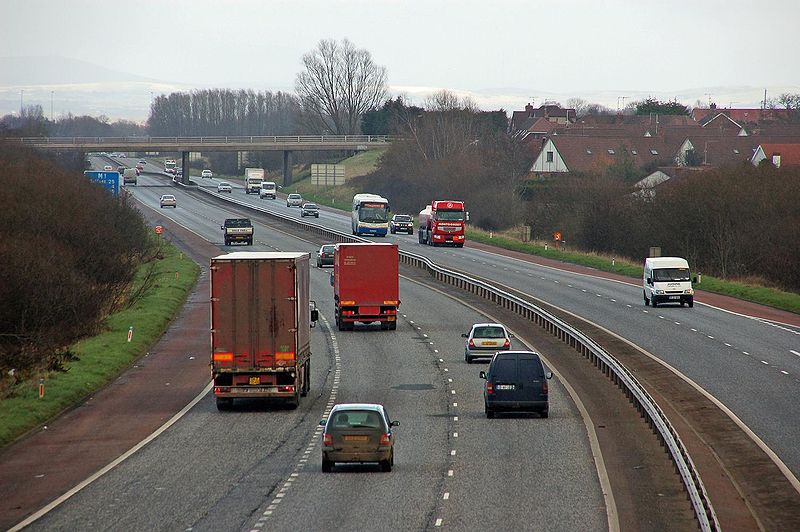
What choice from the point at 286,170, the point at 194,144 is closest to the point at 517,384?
the point at 194,144

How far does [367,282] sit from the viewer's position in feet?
184

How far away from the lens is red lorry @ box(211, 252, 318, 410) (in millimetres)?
36156

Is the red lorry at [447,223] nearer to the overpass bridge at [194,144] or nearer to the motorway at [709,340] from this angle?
the motorway at [709,340]

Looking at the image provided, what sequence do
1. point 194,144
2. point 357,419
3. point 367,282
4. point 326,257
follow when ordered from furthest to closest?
point 194,144, point 326,257, point 367,282, point 357,419

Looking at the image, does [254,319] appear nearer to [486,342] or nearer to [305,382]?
[305,382]

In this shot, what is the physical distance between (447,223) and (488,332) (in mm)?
57199

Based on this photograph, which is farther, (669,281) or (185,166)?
(185,166)

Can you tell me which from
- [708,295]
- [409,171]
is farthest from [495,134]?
[708,295]

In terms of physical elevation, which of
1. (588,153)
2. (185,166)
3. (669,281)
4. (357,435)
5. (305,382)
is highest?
(588,153)

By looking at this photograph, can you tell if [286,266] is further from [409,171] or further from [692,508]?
[409,171]

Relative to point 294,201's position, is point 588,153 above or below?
above

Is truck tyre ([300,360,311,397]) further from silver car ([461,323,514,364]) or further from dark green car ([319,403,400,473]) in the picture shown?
dark green car ([319,403,400,473])

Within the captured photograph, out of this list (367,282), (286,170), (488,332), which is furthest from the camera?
(286,170)

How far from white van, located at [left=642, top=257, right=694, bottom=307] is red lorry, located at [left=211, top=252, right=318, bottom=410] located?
32075 mm
